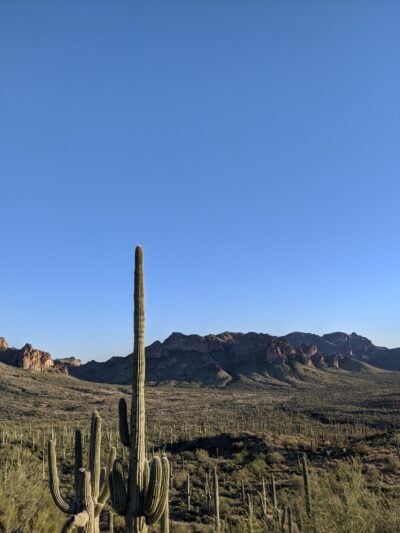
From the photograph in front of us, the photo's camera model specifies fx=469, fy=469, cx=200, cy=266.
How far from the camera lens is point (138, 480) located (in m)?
8.48

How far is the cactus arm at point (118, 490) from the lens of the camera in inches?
336

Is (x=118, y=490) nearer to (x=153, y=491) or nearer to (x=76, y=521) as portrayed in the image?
(x=153, y=491)

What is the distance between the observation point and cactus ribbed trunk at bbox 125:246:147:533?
8.41 meters

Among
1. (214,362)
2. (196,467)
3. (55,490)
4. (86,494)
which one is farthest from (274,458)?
(214,362)

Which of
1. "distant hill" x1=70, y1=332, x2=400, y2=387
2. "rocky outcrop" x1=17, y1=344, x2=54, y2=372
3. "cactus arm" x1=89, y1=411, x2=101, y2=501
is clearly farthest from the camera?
"distant hill" x1=70, y1=332, x2=400, y2=387

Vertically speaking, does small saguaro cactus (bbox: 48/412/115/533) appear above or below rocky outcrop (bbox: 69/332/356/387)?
below

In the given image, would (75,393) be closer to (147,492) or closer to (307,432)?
(307,432)

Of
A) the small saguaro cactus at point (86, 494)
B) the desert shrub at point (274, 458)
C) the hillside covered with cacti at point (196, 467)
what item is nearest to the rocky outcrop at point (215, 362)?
the hillside covered with cacti at point (196, 467)

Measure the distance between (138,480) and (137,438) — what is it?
0.72m

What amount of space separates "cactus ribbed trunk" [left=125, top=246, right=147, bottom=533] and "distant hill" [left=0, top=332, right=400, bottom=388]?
10035cm

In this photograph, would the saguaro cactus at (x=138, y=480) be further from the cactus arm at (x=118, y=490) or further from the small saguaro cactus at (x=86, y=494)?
the small saguaro cactus at (x=86, y=494)

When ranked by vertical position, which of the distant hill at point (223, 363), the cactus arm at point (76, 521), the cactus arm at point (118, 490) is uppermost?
the distant hill at point (223, 363)

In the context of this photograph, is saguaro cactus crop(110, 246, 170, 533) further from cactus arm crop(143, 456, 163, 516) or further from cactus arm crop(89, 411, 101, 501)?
cactus arm crop(89, 411, 101, 501)

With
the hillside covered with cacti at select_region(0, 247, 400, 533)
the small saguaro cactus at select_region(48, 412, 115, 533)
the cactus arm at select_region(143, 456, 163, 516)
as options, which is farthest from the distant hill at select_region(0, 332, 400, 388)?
the cactus arm at select_region(143, 456, 163, 516)
